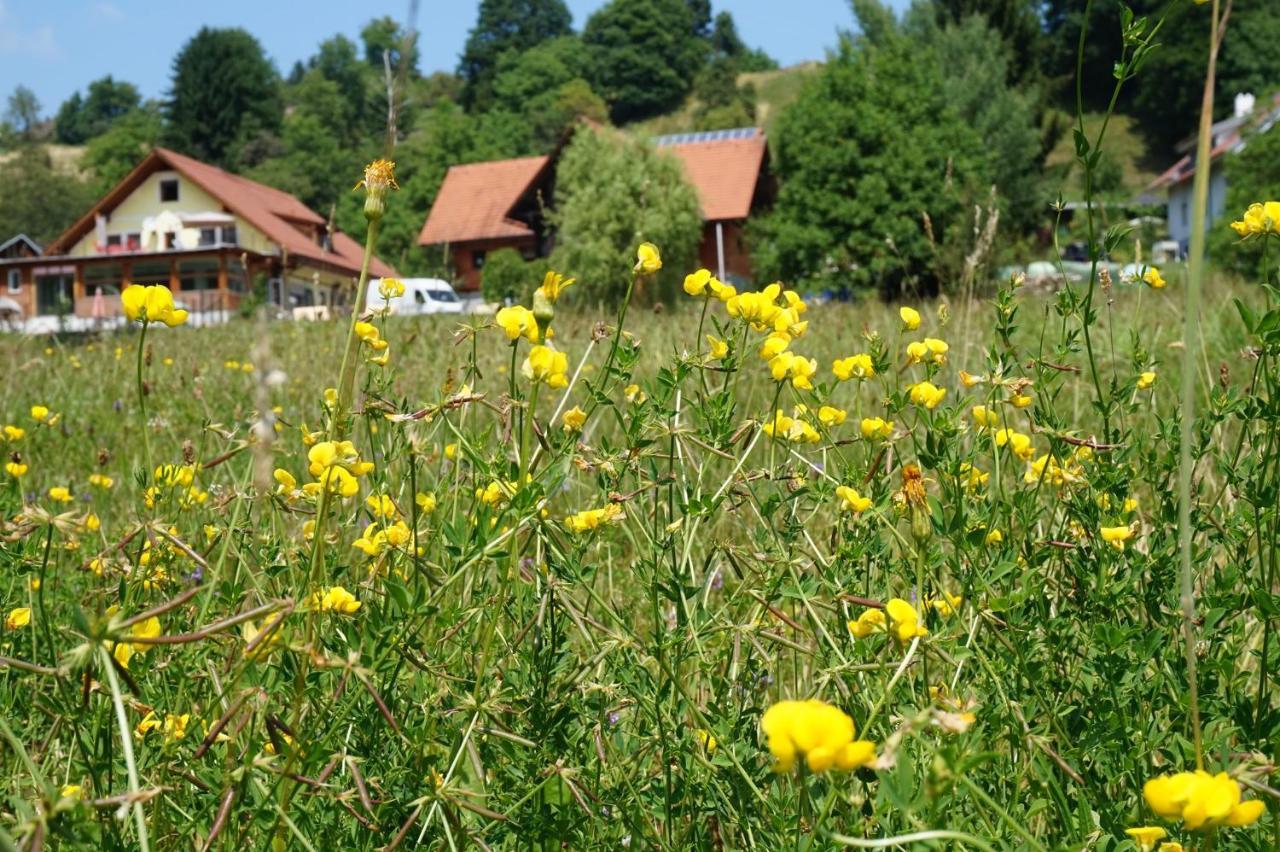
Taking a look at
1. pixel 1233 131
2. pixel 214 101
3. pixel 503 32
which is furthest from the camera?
pixel 503 32

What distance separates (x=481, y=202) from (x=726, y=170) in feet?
25.6

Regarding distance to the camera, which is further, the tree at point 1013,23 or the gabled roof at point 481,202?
the tree at point 1013,23

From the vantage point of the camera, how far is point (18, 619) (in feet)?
5.56

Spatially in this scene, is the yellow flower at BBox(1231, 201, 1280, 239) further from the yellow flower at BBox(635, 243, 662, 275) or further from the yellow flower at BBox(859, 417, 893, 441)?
the yellow flower at BBox(635, 243, 662, 275)

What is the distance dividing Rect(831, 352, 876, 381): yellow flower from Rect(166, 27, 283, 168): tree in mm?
76170

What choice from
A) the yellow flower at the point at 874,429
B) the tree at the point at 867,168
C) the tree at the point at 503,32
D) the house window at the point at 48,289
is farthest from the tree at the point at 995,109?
the tree at the point at 503,32

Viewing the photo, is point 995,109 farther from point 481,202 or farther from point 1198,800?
point 1198,800

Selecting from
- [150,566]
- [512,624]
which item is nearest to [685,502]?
[512,624]

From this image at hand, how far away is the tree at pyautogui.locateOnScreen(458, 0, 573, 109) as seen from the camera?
8731 centimetres

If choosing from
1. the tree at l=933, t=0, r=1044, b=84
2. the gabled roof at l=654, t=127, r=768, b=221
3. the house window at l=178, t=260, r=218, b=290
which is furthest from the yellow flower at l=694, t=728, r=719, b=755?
the tree at l=933, t=0, r=1044, b=84

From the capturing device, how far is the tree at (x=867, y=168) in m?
26.0

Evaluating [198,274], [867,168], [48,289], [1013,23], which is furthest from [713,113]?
[867,168]

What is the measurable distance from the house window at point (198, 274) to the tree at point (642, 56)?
156ft

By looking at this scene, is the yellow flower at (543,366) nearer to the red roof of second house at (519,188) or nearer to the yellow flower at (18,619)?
the yellow flower at (18,619)
